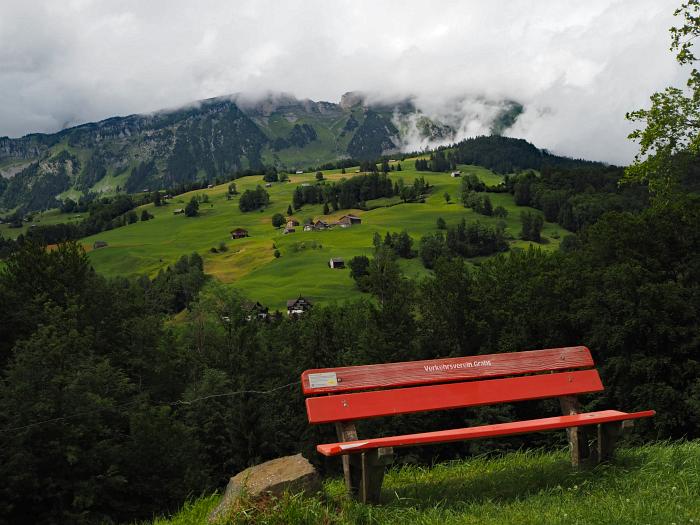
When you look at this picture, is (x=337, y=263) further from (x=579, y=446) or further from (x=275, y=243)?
(x=579, y=446)

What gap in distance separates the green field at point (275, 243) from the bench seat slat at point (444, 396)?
3371 inches

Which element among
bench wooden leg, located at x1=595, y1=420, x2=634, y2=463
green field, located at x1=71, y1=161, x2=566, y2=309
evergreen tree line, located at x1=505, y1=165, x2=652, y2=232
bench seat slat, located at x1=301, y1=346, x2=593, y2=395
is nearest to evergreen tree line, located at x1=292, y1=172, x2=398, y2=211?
green field, located at x1=71, y1=161, x2=566, y2=309

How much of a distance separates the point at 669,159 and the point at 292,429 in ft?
97.8

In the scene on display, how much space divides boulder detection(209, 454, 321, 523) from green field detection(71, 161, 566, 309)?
3400 inches

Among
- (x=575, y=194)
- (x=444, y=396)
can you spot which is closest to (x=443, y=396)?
(x=444, y=396)

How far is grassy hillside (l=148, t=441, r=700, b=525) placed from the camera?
5.22 metres

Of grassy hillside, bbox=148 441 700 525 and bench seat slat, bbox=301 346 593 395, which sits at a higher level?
bench seat slat, bbox=301 346 593 395

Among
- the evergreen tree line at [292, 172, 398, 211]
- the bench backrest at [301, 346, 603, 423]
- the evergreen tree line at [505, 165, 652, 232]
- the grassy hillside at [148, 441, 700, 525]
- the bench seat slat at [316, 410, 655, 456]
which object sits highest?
the evergreen tree line at [292, 172, 398, 211]

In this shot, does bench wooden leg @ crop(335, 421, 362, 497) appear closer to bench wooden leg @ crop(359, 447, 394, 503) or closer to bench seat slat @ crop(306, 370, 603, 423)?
bench wooden leg @ crop(359, 447, 394, 503)

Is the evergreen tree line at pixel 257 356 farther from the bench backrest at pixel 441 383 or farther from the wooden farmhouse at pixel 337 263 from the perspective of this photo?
the wooden farmhouse at pixel 337 263

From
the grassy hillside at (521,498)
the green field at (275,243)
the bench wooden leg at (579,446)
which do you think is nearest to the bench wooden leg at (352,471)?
the grassy hillside at (521,498)

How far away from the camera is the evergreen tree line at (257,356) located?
18.8m

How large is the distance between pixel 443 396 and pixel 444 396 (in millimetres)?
12

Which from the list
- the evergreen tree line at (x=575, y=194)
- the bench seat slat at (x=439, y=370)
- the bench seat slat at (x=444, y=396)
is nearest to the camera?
the bench seat slat at (x=444, y=396)
